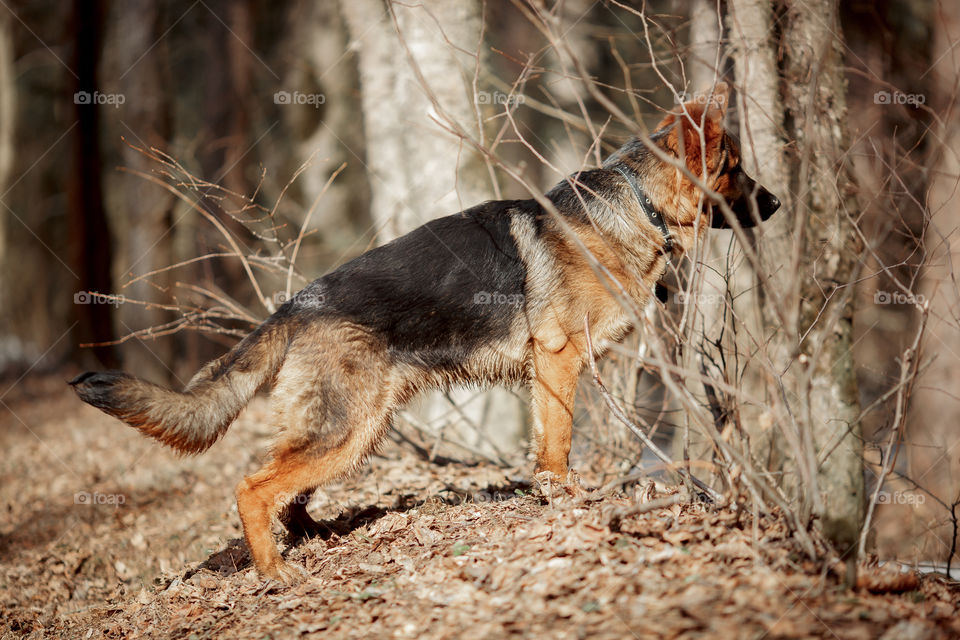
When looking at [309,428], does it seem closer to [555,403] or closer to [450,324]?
[450,324]

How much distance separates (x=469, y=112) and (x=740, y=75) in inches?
118

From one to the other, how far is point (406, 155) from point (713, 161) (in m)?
5.81

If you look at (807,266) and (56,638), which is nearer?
(56,638)

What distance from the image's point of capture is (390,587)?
377 cm

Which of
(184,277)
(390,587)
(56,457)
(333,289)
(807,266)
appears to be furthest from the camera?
(184,277)

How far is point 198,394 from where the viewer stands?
4246 mm

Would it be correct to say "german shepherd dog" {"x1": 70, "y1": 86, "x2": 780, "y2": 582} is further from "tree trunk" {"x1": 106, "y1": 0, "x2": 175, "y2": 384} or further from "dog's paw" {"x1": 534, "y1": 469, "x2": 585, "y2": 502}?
"tree trunk" {"x1": 106, "y1": 0, "x2": 175, "y2": 384}

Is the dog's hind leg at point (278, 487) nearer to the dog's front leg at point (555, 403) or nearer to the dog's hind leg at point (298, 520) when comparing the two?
the dog's hind leg at point (298, 520)

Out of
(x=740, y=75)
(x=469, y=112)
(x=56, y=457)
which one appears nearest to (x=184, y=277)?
(x=56, y=457)

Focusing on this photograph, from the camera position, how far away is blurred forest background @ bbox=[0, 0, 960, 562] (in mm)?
5480

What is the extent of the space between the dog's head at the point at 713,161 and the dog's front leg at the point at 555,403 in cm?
128

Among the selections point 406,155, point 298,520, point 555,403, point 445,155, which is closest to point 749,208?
point 555,403

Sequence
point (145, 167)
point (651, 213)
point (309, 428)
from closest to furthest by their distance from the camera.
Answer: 1. point (309, 428)
2. point (651, 213)
3. point (145, 167)

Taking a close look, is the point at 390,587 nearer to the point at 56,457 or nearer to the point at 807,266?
the point at 807,266
